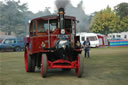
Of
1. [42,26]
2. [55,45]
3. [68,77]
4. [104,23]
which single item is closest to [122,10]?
[104,23]

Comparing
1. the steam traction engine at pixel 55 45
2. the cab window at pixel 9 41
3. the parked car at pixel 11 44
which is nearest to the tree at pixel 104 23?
the parked car at pixel 11 44

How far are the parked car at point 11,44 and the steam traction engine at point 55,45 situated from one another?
1978cm

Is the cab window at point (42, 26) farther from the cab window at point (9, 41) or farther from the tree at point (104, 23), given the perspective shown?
the tree at point (104, 23)

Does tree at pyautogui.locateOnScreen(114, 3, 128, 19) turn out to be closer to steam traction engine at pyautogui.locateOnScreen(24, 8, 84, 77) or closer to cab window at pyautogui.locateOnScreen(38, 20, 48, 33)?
steam traction engine at pyautogui.locateOnScreen(24, 8, 84, 77)

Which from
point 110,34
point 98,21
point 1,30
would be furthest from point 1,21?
point 110,34

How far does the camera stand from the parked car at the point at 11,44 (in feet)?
98.6

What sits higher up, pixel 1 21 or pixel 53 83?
pixel 1 21

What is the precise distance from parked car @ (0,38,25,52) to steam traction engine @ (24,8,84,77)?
64.9 feet

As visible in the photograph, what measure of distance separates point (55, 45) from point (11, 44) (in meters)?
21.6

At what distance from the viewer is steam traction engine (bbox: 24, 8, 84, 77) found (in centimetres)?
948

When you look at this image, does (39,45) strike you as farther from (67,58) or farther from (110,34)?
(110,34)

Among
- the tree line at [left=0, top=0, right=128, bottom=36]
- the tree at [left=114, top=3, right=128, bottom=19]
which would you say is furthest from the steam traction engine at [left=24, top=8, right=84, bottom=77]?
the tree at [left=114, top=3, right=128, bottom=19]

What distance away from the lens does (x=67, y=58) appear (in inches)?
401

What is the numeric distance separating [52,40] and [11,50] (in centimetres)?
2196
